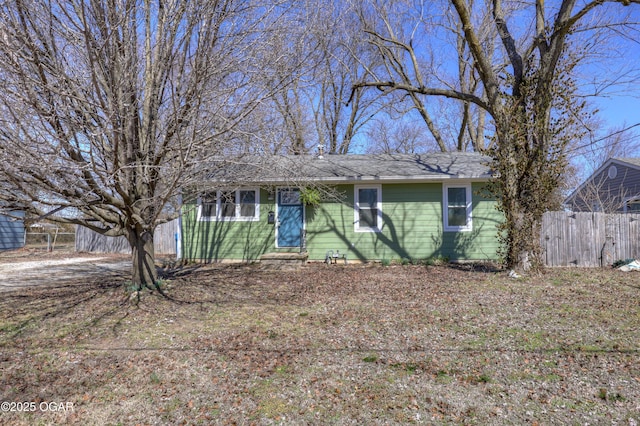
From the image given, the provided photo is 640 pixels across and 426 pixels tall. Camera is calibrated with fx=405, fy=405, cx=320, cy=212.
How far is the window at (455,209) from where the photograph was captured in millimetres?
11344

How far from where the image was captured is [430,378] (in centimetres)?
363

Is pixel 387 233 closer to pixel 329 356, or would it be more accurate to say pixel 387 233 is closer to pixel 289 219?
pixel 289 219

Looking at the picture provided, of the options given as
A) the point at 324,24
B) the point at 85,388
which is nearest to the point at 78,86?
the point at 85,388

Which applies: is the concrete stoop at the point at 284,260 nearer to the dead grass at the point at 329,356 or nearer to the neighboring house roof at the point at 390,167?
the neighboring house roof at the point at 390,167

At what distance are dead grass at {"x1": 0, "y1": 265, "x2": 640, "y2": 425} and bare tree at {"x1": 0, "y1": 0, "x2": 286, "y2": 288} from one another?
5.68ft

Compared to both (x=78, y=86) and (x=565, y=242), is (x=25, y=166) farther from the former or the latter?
(x=565, y=242)

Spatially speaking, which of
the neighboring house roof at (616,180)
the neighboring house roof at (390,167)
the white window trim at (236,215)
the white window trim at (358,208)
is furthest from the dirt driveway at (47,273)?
the neighboring house roof at (616,180)

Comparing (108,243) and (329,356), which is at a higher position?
(108,243)

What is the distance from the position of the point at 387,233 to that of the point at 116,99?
7908 mm

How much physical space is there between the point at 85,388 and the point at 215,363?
1.14 metres

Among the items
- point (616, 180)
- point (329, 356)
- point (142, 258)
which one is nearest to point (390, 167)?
point (142, 258)

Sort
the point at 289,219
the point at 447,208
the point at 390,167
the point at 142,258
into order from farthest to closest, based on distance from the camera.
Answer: the point at 390,167, the point at 289,219, the point at 447,208, the point at 142,258

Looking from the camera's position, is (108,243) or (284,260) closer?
(284,260)

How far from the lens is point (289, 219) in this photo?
1182 cm
